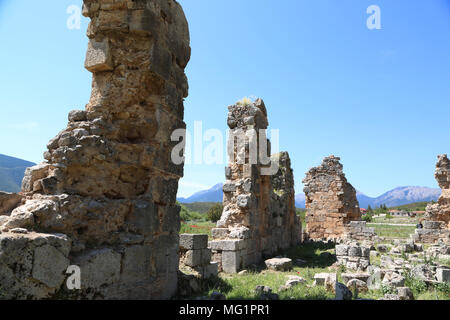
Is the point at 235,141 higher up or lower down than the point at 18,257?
higher up

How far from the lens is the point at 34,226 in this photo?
364cm

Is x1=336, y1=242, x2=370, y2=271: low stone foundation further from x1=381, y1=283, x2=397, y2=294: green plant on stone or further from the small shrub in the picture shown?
the small shrub

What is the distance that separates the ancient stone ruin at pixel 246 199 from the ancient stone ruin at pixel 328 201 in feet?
23.5

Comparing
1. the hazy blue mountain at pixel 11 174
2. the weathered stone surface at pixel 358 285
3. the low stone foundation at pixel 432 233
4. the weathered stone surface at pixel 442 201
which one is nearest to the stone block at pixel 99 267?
the weathered stone surface at pixel 358 285

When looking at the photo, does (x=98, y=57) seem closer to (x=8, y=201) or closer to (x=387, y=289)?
(x=8, y=201)

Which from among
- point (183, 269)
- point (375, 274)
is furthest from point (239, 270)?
point (375, 274)

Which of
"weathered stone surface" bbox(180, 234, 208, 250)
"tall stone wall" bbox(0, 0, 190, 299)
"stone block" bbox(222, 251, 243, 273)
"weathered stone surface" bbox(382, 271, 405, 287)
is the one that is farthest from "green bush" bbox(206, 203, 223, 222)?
"tall stone wall" bbox(0, 0, 190, 299)

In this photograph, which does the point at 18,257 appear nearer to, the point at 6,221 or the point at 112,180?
the point at 6,221

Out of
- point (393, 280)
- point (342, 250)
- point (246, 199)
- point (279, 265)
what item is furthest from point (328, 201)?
point (393, 280)

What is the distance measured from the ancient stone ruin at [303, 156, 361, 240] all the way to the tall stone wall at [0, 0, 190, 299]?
15.3 metres

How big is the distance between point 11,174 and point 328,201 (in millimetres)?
68053

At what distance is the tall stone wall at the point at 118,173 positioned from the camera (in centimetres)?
384
